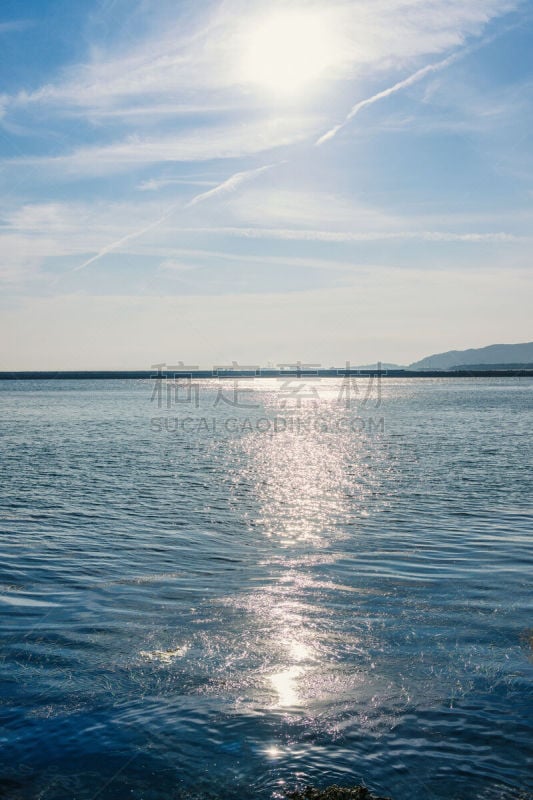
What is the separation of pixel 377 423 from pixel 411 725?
64.4 meters

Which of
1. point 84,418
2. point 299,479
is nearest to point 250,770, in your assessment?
point 299,479

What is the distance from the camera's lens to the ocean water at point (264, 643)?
7.75 meters

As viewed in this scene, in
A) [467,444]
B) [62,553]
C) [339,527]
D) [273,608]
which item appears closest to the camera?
[273,608]

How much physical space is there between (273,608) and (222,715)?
14.0 ft

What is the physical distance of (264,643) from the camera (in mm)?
11203

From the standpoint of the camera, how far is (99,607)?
13203 mm

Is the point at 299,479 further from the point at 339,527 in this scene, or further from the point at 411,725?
the point at 411,725

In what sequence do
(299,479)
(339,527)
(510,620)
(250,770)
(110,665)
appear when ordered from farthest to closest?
(299,479) → (339,527) → (510,620) → (110,665) → (250,770)

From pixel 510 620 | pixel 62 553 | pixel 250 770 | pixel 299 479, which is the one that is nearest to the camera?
pixel 250 770

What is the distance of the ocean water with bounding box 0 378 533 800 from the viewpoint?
25.4 ft

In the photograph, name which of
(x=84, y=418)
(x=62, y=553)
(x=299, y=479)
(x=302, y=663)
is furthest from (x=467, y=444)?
(x=84, y=418)

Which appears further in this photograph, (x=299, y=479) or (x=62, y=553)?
(x=299, y=479)

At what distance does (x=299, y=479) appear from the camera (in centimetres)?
3183

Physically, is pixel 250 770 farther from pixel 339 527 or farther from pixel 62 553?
pixel 339 527
